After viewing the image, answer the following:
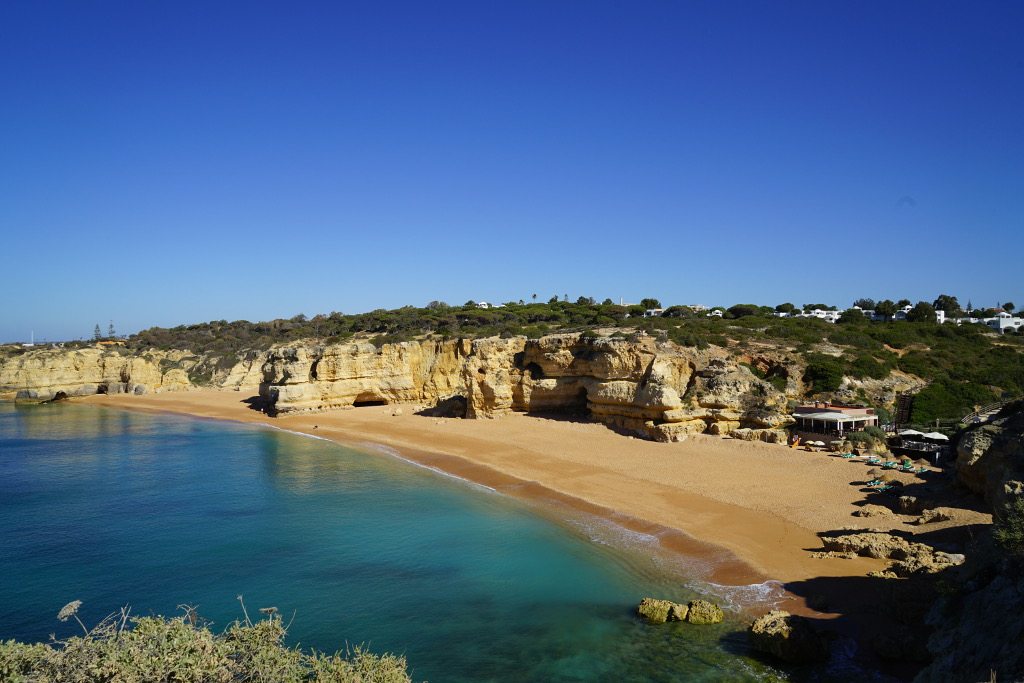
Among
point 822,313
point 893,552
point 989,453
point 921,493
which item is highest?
point 822,313

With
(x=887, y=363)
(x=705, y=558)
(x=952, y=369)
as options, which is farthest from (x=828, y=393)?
(x=705, y=558)

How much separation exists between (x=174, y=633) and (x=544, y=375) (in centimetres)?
2574

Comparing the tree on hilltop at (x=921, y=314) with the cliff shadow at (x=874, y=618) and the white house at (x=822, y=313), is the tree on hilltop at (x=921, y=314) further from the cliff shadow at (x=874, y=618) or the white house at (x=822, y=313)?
the cliff shadow at (x=874, y=618)

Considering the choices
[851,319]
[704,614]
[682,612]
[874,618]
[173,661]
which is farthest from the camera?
[851,319]

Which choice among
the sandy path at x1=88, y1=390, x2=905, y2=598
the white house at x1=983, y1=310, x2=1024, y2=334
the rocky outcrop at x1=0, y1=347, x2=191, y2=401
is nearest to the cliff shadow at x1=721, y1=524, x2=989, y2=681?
the sandy path at x1=88, y1=390, x2=905, y2=598

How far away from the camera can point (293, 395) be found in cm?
3738

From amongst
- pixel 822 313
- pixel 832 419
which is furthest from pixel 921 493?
pixel 822 313

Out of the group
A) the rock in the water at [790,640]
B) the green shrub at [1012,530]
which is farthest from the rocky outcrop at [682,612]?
the green shrub at [1012,530]

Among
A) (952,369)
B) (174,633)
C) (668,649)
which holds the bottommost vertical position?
(668,649)

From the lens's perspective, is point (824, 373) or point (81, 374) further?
point (81, 374)

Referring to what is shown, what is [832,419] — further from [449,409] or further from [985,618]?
[449,409]

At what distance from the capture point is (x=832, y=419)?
23.0 m

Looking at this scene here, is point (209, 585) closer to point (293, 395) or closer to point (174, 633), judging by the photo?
point (174, 633)

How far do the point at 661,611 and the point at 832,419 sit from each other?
14.6 metres
